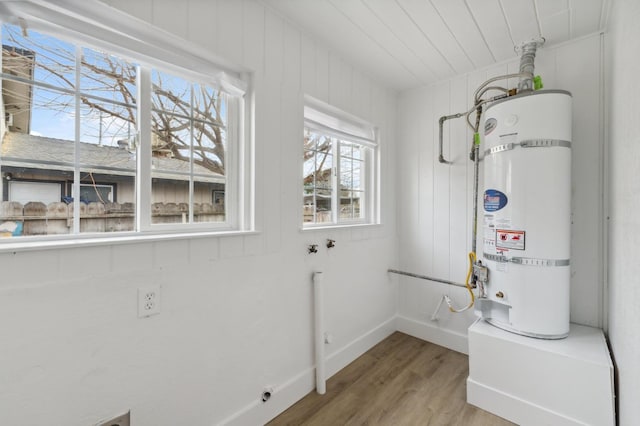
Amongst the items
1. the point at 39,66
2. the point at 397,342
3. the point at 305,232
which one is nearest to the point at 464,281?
the point at 397,342

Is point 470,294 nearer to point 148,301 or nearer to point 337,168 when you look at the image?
point 337,168

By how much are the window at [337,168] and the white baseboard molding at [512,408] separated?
1.43 metres

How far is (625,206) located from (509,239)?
534 millimetres

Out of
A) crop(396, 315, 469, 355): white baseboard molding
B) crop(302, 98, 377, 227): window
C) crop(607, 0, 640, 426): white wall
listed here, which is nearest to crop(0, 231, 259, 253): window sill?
crop(302, 98, 377, 227): window

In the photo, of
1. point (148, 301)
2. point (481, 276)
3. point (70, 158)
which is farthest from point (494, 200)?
point (70, 158)

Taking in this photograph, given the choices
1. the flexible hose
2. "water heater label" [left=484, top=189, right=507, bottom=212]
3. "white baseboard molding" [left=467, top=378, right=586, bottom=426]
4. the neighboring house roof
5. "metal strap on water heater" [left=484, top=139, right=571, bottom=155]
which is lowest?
"white baseboard molding" [left=467, top=378, right=586, bottom=426]

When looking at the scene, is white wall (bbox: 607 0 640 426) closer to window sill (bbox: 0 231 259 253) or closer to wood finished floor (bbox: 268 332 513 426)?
wood finished floor (bbox: 268 332 513 426)

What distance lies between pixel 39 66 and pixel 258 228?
1080 millimetres

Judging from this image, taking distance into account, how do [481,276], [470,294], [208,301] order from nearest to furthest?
[208,301]
[481,276]
[470,294]

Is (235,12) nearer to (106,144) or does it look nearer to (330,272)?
(106,144)

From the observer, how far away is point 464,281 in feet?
7.74

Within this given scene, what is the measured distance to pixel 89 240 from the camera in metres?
1.04

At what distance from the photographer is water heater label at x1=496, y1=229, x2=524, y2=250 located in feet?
5.41

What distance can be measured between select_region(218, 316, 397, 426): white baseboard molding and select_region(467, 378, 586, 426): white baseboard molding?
819mm
